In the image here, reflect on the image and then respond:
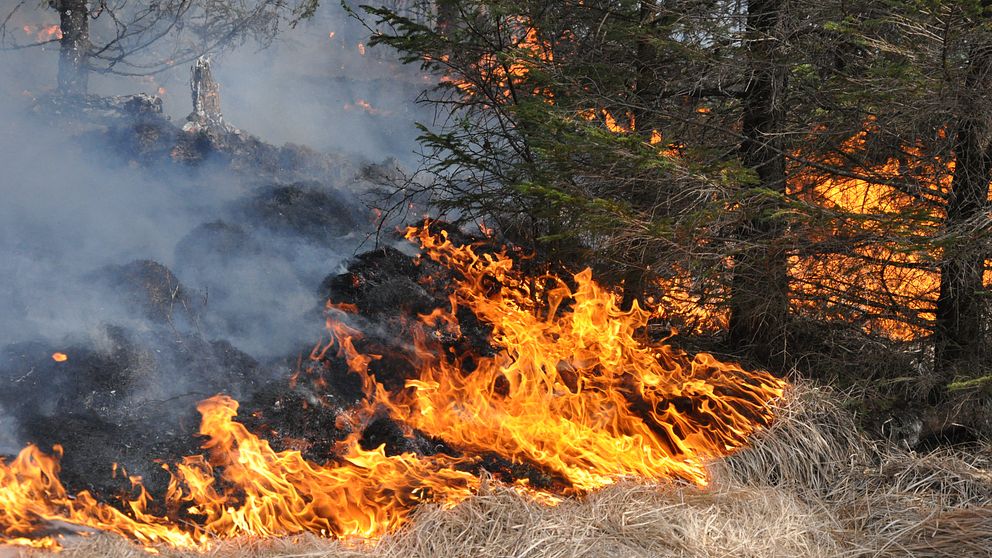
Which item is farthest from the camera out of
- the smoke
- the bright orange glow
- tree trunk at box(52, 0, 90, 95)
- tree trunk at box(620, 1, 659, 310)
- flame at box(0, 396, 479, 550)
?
tree trunk at box(52, 0, 90, 95)

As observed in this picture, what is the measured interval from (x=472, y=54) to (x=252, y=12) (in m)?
4.75

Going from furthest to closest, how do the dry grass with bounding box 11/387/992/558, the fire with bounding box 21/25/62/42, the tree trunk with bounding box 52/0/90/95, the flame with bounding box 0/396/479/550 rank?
the tree trunk with bounding box 52/0/90/95, the fire with bounding box 21/25/62/42, the flame with bounding box 0/396/479/550, the dry grass with bounding box 11/387/992/558

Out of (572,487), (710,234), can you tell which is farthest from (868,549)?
(710,234)

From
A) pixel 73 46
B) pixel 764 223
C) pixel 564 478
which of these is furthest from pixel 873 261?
pixel 73 46

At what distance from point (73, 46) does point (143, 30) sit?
0.90 m

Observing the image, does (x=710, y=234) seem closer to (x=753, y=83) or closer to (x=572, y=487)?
(x=753, y=83)

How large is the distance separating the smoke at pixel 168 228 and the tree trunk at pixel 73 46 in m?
0.12

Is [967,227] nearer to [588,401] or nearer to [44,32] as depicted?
[588,401]

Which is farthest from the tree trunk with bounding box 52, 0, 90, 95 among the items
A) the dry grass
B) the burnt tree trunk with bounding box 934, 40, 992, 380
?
the burnt tree trunk with bounding box 934, 40, 992, 380

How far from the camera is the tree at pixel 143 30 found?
Answer: 25.9 feet

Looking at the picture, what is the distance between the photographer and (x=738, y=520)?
353 centimetres

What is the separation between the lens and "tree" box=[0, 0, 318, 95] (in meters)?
7.89

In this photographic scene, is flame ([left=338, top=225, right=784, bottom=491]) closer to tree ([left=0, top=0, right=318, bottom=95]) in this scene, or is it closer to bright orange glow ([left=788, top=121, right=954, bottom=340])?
bright orange glow ([left=788, top=121, right=954, bottom=340])

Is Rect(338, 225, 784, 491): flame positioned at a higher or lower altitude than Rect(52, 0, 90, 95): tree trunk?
lower
